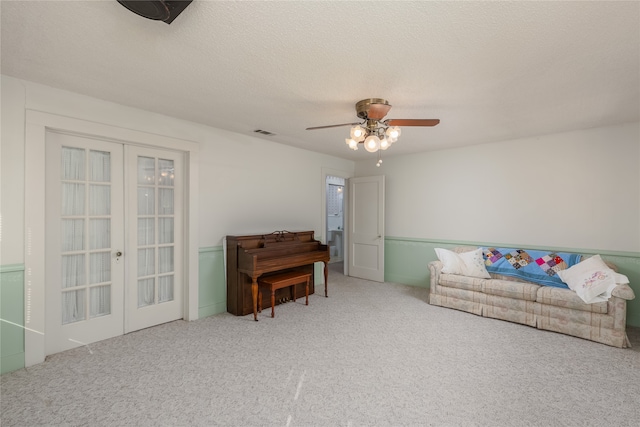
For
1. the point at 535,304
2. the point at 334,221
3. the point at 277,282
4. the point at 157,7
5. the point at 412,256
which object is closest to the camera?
the point at 157,7

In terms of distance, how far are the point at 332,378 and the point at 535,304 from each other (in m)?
2.55

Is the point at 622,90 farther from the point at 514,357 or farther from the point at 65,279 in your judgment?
the point at 65,279

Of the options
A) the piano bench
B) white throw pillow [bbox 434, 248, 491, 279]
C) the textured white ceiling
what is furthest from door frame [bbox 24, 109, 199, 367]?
white throw pillow [bbox 434, 248, 491, 279]

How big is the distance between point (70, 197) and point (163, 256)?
107 centimetres

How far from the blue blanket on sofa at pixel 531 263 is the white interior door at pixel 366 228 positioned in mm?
1805

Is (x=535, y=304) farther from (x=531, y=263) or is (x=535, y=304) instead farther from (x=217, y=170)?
(x=217, y=170)

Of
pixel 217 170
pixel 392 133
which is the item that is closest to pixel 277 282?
pixel 217 170

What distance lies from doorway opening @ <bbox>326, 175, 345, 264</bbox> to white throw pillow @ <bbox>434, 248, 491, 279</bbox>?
3.73 m

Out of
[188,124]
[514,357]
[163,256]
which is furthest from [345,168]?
[514,357]

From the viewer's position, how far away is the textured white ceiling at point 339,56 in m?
1.62

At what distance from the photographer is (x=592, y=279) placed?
3.12 meters

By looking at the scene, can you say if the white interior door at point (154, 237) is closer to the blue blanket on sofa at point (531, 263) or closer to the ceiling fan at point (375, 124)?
the ceiling fan at point (375, 124)

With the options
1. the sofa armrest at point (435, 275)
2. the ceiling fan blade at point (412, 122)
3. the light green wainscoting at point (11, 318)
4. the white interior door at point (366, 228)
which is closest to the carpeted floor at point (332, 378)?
the light green wainscoting at point (11, 318)

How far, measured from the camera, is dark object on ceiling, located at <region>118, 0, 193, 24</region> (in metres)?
1.41
